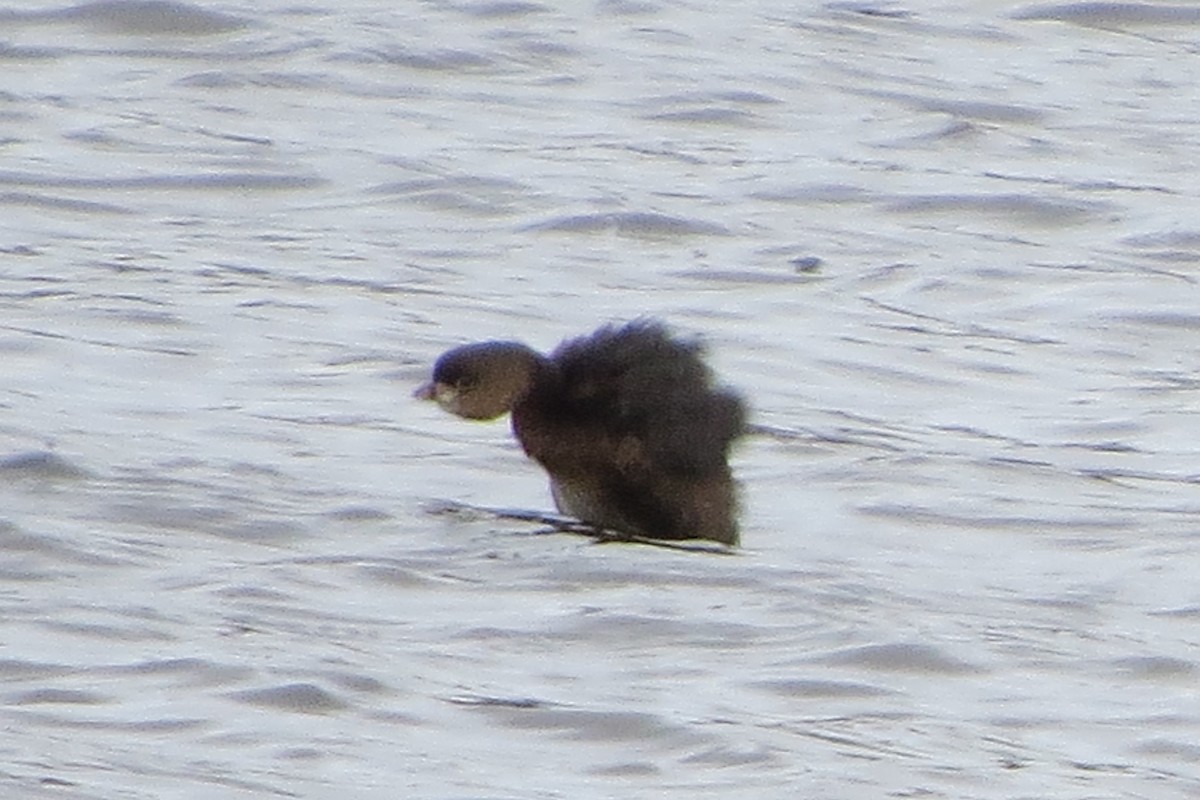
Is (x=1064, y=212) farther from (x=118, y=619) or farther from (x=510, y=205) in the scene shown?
(x=118, y=619)

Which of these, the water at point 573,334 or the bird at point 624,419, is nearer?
the water at point 573,334

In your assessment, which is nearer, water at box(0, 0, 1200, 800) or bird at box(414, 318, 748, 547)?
water at box(0, 0, 1200, 800)

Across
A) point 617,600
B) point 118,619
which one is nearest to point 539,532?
point 617,600

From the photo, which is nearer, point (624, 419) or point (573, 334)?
point (624, 419)

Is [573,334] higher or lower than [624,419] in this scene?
lower
